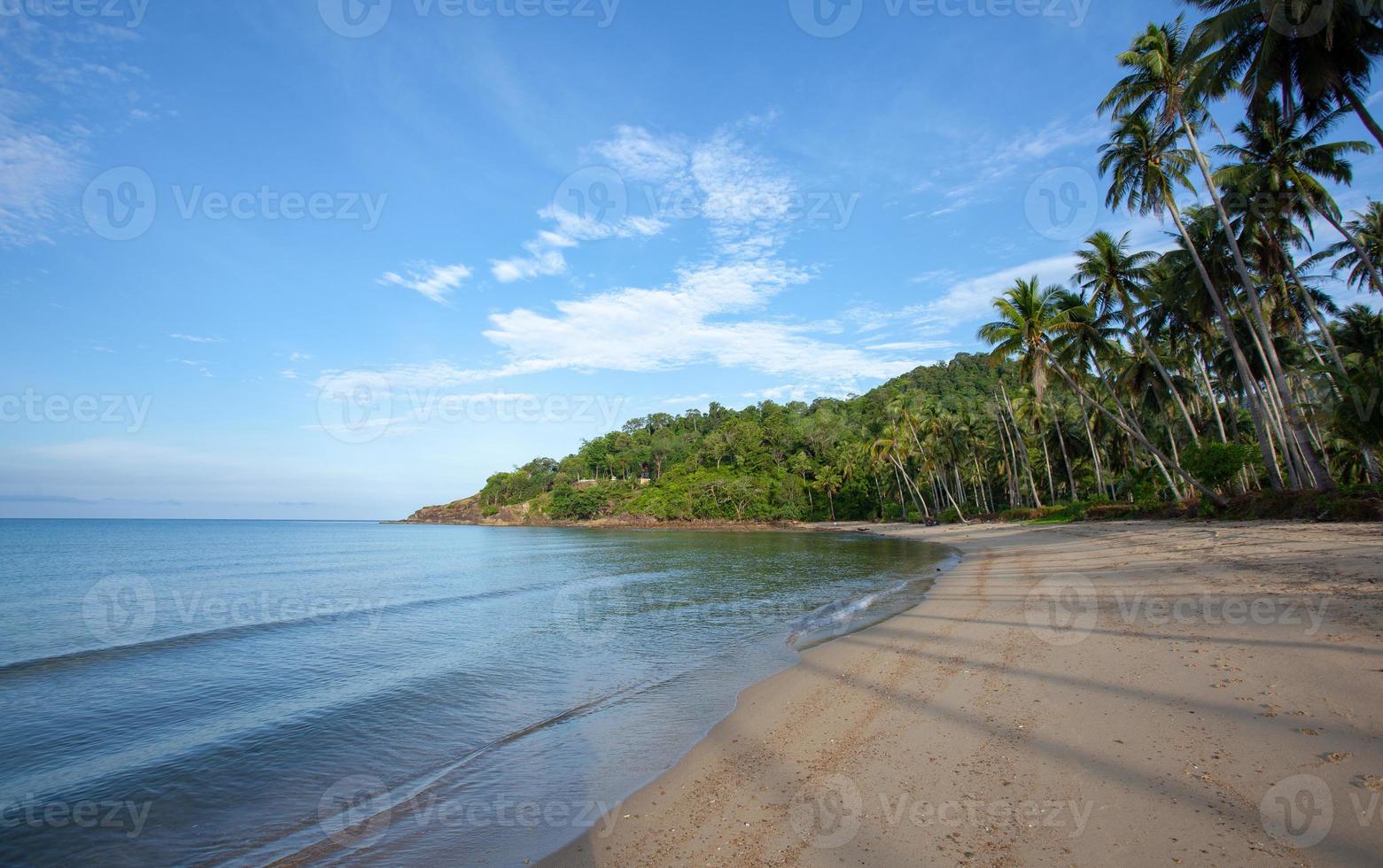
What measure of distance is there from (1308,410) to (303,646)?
3494cm

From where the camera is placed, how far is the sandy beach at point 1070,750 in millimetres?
4066

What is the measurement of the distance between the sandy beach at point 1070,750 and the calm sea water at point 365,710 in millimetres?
1165

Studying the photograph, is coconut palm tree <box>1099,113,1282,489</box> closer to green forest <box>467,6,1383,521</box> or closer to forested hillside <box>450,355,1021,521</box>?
green forest <box>467,6,1383,521</box>

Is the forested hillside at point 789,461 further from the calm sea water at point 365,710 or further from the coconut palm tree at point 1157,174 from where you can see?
the calm sea water at point 365,710

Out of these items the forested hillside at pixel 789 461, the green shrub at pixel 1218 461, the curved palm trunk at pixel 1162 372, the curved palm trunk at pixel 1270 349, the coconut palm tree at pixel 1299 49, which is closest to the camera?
the coconut palm tree at pixel 1299 49

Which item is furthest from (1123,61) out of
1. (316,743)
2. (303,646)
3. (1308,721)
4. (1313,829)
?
(303,646)

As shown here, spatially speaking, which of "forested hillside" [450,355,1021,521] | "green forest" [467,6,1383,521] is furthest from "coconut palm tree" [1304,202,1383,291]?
"forested hillside" [450,355,1021,521]

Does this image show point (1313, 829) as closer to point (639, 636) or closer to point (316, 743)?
point (316, 743)

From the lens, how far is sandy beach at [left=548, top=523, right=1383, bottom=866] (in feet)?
13.3

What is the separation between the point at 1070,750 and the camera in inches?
214

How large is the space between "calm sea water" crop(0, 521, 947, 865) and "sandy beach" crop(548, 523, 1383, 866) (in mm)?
1165

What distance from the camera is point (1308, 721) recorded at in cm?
514

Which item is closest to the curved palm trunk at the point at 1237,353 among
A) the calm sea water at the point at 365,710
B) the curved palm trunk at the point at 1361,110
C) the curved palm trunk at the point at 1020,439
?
the curved palm trunk at the point at 1361,110

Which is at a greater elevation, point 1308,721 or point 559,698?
point 1308,721
